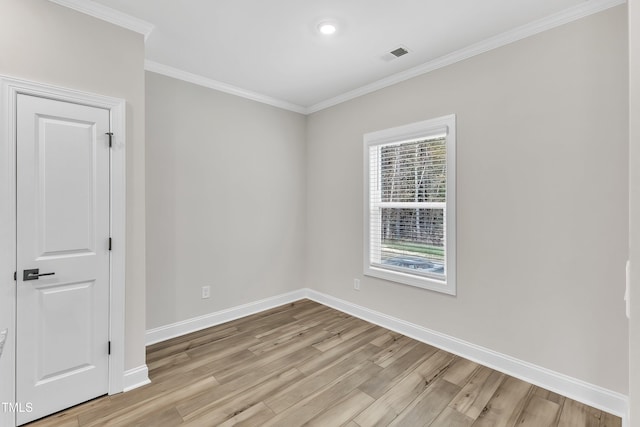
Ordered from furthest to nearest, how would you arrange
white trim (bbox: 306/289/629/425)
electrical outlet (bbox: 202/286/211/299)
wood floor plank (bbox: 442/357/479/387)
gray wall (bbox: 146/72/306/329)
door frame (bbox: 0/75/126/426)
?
electrical outlet (bbox: 202/286/211/299) → gray wall (bbox: 146/72/306/329) → wood floor plank (bbox: 442/357/479/387) → white trim (bbox: 306/289/629/425) → door frame (bbox: 0/75/126/426)

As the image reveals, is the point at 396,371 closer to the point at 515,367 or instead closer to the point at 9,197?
the point at 515,367

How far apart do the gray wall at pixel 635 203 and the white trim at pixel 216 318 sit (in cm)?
336

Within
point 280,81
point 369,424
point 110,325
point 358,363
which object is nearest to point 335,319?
point 358,363

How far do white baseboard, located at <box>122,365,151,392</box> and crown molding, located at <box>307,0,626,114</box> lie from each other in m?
3.50

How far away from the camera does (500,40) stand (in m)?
2.48

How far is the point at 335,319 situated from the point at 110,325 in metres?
2.29

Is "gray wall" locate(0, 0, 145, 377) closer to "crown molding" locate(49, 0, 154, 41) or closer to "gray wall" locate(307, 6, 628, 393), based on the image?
"crown molding" locate(49, 0, 154, 41)

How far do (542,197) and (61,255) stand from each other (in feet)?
11.5

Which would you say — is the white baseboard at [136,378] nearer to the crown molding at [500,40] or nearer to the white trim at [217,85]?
the white trim at [217,85]

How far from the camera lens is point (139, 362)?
2326mm

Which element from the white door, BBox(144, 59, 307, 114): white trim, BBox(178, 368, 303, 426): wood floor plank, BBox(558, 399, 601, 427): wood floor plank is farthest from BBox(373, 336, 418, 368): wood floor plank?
BBox(144, 59, 307, 114): white trim

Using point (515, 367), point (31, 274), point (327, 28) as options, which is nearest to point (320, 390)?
point (515, 367)

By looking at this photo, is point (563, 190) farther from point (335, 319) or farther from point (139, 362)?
point (139, 362)

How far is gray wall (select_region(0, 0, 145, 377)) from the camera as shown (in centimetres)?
187
